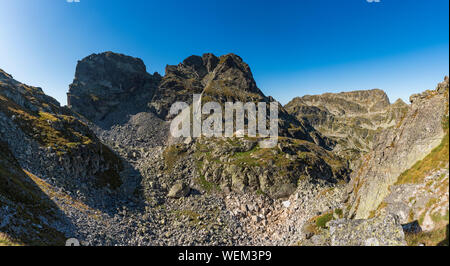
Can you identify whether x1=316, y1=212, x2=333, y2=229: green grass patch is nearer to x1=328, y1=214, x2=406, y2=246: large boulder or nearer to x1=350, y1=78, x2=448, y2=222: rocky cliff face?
x1=350, y1=78, x2=448, y2=222: rocky cliff face

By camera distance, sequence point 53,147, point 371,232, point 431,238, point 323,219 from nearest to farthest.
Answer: point 431,238 → point 371,232 → point 323,219 → point 53,147

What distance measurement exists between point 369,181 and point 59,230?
47.5 metres

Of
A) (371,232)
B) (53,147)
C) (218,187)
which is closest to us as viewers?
(371,232)

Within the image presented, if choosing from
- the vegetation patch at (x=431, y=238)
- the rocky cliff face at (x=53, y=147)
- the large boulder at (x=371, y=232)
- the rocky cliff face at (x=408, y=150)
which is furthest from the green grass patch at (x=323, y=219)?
the rocky cliff face at (x=53, y=147)

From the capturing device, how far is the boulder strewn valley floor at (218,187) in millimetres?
20922

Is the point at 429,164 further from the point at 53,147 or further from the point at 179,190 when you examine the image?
the point at 53,147

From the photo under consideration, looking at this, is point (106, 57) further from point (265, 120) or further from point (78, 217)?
point (78, 217)

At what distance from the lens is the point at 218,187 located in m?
57.9

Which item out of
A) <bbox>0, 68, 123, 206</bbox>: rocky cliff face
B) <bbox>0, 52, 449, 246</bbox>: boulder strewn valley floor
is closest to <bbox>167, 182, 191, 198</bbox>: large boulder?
<bbox>0, 52, 449, 246</bbox>: boulder strewn valley floor

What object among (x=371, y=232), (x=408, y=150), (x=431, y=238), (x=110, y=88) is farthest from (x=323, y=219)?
(x=110, y=88)

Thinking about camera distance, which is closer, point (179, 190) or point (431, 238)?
point (431, 238)

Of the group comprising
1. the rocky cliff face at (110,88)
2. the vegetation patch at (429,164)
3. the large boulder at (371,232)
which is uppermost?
the rocky cliff face at (110,88)

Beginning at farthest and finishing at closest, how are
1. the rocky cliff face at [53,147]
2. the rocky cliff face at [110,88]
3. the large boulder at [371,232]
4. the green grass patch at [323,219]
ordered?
1. the rocky cliff face at [110,88]
2. the rocky cliff face at [53,147]
3. the green grass patch at [323,219]
4. the large boulder at [371,232]

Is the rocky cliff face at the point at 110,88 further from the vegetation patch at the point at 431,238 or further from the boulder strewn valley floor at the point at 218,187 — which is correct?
the vegetation patch at the point at 431,238
